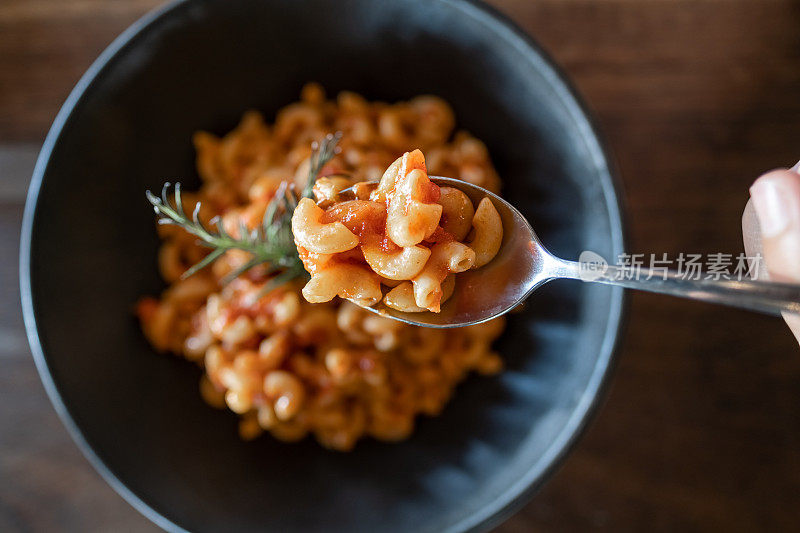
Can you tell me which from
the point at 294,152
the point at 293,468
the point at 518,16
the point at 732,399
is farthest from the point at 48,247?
the point at 732,399

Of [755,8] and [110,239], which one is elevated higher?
[755,8]

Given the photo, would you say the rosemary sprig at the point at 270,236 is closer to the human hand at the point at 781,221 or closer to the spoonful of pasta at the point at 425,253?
the spoonful of pasta at the point at 425,253

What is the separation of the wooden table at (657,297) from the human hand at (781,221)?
532mm

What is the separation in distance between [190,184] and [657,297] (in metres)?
1.00

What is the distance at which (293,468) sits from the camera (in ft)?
4.10

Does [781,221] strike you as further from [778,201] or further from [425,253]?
[425,253]

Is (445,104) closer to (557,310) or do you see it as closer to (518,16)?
(518,16)

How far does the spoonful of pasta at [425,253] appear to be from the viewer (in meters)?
0.76

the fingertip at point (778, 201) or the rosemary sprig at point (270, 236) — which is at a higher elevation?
the rosemary sprig at point (270, 236)

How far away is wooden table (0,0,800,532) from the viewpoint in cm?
129

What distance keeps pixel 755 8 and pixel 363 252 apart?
43.5 inches

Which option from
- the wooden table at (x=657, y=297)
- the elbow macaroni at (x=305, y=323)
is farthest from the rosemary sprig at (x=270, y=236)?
the wooden table at (x=657, y=297)

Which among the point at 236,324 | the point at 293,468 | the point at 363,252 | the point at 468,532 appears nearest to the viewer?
the point at 363,252

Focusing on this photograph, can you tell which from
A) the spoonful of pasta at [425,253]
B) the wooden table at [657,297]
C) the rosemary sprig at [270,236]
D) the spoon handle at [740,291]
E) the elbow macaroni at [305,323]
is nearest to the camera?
the spoon handle at [740,291]
